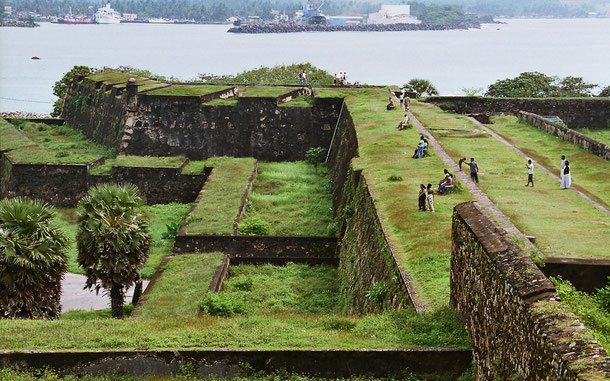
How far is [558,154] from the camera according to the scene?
3139 cm

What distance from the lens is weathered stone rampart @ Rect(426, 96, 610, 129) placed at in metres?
44.3

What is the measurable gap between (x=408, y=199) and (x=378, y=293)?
4565mm

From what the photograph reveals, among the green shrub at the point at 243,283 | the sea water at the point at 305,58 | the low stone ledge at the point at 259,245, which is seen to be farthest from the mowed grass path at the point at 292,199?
the sea water at the point at 305,58

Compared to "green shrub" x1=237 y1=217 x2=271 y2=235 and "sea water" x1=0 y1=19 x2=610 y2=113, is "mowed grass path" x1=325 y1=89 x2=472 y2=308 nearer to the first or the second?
"green shrub" x1=237 y1=217 x2=271 y2=235

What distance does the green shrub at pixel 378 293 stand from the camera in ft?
48.2

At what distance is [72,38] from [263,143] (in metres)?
173

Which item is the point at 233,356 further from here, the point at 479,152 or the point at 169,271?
the point at 479,152

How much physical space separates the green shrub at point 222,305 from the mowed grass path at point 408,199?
385cm

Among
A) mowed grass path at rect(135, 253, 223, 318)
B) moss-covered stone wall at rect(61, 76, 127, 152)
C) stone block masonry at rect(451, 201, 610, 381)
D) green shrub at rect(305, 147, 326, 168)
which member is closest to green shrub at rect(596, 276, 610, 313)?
stone block masonry at rect(451, 201, 610, 381)

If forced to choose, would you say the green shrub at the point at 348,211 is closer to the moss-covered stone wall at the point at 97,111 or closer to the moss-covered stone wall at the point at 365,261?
the moss-covered stone wall at the point at 365,261

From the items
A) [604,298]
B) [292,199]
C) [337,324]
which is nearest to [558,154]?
[292,199]

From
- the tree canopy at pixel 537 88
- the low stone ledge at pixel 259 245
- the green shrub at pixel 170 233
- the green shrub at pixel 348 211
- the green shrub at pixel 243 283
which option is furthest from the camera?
the tree canopy at pixel 537 88

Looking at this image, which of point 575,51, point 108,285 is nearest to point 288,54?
point 575,51

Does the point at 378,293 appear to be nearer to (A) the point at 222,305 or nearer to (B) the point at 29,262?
(A) the point at 222,305
